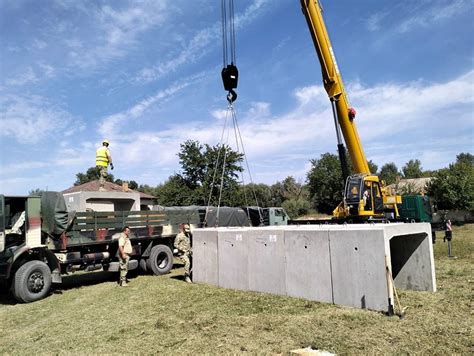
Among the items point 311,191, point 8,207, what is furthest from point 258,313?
point 311,191

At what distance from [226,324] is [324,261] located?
7.51 ft

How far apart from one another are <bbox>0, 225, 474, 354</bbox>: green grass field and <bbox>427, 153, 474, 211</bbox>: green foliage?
1381 inches

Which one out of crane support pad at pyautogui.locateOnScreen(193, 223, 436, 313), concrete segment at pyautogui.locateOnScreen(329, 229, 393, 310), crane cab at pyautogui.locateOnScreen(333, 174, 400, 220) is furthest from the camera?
crane cab at pyautogui.locateOnScreen(333, 174, 400, 220)

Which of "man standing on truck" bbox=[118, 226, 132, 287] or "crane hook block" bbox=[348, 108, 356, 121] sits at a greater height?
"crane hook block" bbox=[348, 108, 356, 121]

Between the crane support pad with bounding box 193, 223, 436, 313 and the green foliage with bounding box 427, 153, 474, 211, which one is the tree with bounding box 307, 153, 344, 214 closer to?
the green foliage with bounding box 427, 153, 474, 211

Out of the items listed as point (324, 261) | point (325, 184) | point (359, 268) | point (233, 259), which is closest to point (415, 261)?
point (359, 268)

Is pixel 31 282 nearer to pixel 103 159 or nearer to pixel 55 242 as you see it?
pixel 55 242

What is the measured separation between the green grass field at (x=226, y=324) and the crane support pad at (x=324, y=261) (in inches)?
12.2

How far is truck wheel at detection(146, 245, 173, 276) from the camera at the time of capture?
12.0 m

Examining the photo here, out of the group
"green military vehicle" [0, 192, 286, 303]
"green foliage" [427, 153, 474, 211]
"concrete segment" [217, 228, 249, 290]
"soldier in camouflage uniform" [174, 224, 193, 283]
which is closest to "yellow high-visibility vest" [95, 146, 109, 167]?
"green military vehicle" [0, 192, 286, 303]

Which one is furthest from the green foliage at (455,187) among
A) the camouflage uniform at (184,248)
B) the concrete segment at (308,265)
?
the concrete segment at (308,265)

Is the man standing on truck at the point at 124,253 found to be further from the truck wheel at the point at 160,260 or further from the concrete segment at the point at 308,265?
the concrete segment at the point at 308,265

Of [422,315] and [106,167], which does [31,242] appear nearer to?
[106,167]

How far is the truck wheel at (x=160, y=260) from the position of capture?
12.0 metres
